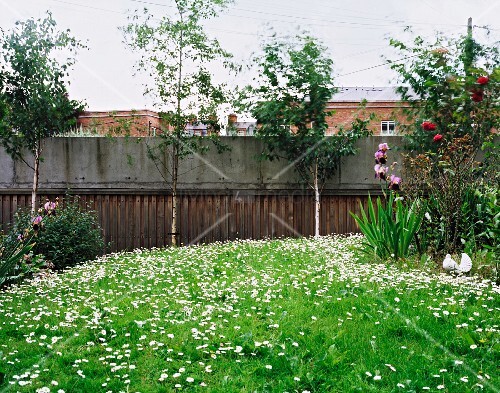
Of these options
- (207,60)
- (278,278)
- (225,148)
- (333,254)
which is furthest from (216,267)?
(207,60)

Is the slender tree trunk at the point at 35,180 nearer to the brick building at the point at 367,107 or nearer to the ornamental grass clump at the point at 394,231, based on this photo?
the brick building at the point at 367,107

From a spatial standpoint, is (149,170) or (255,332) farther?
(149,170)

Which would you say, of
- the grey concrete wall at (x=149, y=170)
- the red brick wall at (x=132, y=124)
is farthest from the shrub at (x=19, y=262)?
the red brick wall at (x=132, y=124)

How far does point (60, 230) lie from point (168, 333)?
5216 mm

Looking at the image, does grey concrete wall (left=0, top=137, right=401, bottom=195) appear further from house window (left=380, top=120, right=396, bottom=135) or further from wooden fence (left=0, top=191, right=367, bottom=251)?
house window (left=380, top=120, right=396, bottom=135)

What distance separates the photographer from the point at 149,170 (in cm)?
1093

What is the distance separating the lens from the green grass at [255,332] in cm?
330

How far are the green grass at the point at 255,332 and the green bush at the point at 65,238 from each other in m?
1.98

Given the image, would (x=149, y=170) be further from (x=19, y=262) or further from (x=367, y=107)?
(x=367, y=107)

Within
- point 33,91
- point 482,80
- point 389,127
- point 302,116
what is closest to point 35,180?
point 33,91

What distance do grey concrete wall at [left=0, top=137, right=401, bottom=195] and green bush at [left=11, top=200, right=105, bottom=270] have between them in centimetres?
195

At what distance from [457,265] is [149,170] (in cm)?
669

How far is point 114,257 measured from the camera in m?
9.05

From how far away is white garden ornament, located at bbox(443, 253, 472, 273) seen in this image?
19.6ft
